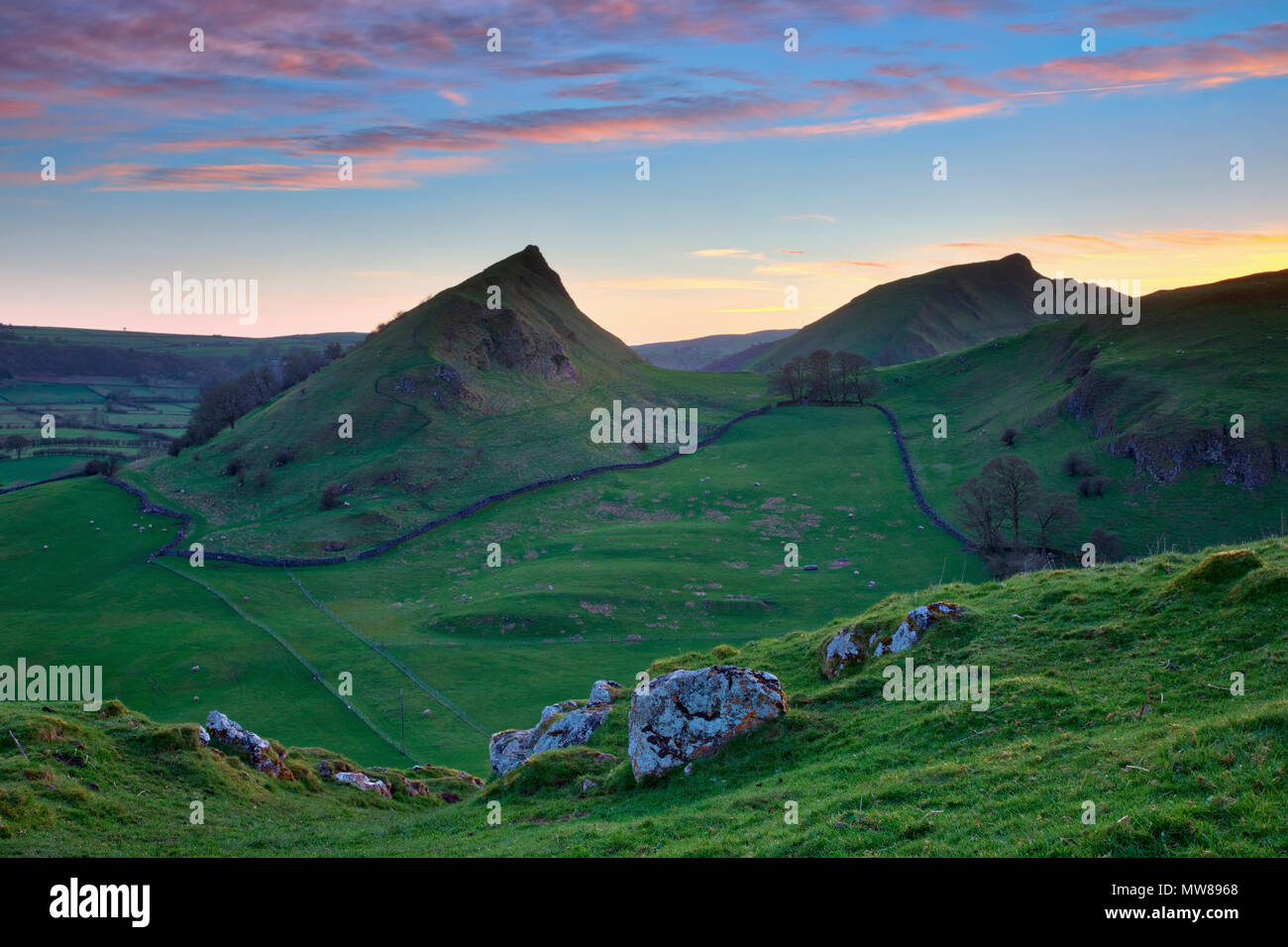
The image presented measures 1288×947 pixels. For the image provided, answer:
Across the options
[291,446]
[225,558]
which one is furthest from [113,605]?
[291,446]

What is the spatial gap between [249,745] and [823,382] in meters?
145

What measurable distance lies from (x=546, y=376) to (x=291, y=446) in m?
55.4

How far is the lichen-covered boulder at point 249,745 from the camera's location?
31047 millimetres

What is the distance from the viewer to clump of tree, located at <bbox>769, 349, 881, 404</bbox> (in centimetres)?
16375

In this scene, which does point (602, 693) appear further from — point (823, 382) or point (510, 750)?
point (823, 382)

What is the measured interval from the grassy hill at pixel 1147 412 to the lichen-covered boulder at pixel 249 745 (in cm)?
7079

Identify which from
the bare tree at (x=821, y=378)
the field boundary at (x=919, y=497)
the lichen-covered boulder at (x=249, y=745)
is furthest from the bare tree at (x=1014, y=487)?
the bare tree at (x=821, y=378)

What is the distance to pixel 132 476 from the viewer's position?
12569cm

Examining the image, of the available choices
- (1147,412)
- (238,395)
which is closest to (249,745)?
(1147,412)

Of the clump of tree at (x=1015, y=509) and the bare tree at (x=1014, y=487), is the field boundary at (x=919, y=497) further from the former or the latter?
the bare tree at (x=1014, y=487)

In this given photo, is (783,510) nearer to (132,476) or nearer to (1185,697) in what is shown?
(1185,697)

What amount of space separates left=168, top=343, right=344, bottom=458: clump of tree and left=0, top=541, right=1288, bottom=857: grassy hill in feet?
418

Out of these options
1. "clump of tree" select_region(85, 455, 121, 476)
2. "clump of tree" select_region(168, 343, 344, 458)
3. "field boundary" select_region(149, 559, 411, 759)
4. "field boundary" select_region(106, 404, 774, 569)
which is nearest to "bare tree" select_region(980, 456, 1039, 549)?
"field boundary" select_region(106, 404, 774, 569)
